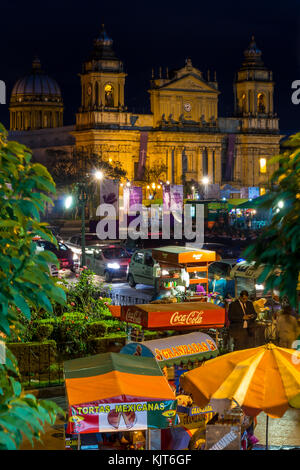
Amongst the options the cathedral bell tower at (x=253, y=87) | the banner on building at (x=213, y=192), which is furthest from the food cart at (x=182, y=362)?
the cathedral bell tower at (x=253, y=87)

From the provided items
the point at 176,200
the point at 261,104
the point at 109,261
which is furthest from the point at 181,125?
the point at 109,261

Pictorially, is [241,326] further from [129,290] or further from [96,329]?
[129,290]

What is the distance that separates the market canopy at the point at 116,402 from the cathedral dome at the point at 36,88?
118 metres

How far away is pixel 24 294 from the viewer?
6.16 metres

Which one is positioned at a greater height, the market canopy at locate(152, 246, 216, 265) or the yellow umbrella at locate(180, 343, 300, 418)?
the market canopy at locate(152, 246, 216, 265)

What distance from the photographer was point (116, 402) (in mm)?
9820

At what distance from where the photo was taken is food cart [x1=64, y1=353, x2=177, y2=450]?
9812 millimetres

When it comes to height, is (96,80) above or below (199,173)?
above

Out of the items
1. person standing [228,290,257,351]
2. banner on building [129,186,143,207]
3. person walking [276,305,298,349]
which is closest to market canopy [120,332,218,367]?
person walking [276,305,298,349]

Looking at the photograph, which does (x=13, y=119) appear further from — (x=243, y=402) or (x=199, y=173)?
(x=243, y=402)

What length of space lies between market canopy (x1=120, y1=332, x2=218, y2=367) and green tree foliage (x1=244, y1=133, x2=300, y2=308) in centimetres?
662

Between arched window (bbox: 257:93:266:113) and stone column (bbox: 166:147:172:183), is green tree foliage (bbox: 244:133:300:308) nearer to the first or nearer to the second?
stone column (bbox: 166:147:172:183)
